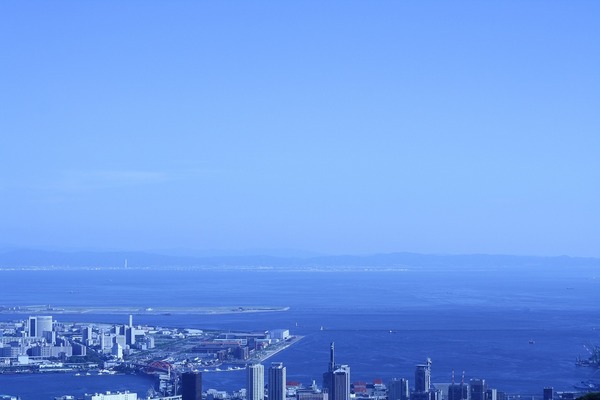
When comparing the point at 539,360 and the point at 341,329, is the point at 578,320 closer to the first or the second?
the point at 341,329

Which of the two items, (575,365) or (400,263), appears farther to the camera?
(400,263)

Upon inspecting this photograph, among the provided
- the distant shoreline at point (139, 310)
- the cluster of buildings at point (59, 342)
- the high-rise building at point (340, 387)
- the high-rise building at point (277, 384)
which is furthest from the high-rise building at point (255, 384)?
the distant shoreline at point (139, 310)

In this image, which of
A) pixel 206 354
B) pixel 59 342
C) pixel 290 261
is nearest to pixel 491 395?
pixel 206 354

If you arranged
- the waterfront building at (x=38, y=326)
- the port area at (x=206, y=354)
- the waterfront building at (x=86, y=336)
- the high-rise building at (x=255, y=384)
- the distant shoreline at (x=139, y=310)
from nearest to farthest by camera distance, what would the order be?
the high-rise building at (x=255, y=384), the port area at (x=206, y=354), the waterfront building at (x=86, y=336), the waterfront building at (x=38, y=326), the distant shoreline at (x=139, y=310)

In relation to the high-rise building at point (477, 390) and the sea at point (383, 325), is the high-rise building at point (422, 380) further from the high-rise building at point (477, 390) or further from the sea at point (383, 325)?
the sea at point (383, 325)

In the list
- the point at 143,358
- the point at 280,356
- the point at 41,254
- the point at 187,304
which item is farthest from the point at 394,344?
the point at 41,254

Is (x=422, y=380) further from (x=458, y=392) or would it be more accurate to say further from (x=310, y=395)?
(x=310, y=395)
